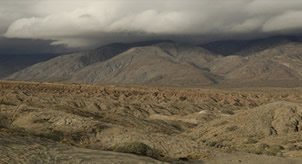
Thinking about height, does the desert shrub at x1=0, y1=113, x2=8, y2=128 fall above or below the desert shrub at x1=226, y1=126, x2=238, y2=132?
above

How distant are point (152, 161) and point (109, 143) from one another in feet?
26.1

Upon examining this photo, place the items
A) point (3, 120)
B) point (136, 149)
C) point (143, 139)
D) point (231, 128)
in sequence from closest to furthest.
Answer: point (136, 149), point (143, 139), point (3, 120), point (231, 128)

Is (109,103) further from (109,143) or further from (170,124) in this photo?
(109,143)

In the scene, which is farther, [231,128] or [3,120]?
[231,128]

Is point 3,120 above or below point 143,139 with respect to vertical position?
above

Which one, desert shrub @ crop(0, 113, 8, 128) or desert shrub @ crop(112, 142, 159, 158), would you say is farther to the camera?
desert shrub @ crop(0, 113, 8, 128)

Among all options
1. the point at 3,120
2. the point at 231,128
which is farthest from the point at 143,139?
the point at 231,128

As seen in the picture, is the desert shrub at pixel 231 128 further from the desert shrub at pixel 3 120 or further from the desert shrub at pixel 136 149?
the desert shrub at pixel 3 120

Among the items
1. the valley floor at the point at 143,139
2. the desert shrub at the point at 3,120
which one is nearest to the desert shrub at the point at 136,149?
the valley floor at the point at 143,139

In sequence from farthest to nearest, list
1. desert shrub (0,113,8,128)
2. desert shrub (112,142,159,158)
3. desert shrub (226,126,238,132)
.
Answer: desert shrub (226,126,238,132) → desert shrub (0,113,8,128) → desert shrub (112,142,159,158)

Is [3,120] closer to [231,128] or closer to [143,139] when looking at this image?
[143,139]

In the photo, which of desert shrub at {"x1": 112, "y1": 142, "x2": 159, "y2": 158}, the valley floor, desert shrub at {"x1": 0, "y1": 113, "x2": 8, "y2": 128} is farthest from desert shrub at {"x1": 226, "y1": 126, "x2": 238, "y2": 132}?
desert shrub at {"x1": 0, "y1": 113, "x2": 8, "y2": 128}

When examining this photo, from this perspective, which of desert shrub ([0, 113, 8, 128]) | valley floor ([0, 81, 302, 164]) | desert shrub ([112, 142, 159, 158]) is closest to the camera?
valley floor ([0, 81, 302, 164])

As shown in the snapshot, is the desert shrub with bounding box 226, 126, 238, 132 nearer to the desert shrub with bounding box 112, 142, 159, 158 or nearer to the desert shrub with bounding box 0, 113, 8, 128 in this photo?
the desert shrub with bounding box 112, 142, 159, 158
